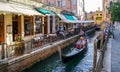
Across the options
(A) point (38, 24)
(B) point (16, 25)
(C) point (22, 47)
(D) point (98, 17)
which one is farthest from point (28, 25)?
(D) point (98, 17)

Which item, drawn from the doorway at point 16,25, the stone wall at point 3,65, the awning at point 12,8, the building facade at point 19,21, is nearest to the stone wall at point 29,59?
the stone wall at point 3,65

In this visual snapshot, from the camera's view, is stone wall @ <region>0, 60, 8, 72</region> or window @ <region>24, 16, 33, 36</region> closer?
stone wall @ <region>0, 60, 8, 72</region>

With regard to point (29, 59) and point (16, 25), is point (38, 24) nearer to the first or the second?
point (16, 25)

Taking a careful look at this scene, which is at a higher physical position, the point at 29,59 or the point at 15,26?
the point at 15,26

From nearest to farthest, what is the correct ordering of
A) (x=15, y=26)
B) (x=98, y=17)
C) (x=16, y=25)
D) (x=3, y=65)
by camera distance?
(x=3, y=65) → (x=15, y=26) → (x=16, y=25) → (x=98, y=17)

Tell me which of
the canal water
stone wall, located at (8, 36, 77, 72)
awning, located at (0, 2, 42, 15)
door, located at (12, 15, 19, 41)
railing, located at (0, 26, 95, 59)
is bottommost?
the canal water

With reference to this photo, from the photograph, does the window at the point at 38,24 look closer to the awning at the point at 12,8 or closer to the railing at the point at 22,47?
the railing at the point at 22,47

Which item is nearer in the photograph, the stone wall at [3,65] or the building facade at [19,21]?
the stone wall at [3,65]

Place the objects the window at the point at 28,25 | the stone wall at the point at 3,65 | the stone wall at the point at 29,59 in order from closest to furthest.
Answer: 1. the stone wall at the point at 3,65
2. the stone wall at the point at 29,59
3. the window at the point at 28,25

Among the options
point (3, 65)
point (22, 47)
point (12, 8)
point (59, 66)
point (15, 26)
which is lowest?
point (59, 66)

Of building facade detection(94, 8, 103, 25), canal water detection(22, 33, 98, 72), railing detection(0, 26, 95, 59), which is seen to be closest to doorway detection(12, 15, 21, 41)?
railing detection(0, 26, 95, 59)

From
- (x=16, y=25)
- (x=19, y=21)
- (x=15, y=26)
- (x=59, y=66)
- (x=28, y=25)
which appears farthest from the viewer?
(x=28, y=25)

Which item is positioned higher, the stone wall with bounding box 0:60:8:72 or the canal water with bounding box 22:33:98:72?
the stone wall with bounding box 0:60:8:72

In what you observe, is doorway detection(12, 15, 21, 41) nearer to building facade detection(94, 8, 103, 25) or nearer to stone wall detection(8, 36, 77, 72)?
stone wall detection(8, 36, 77, 72)
